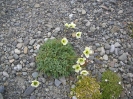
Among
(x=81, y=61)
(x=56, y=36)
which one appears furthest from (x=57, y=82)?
(x=56, y=36)

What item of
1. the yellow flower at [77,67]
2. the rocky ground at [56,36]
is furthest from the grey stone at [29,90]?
the yellow flower at [77,67]

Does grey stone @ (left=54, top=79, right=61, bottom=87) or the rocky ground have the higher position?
the rocky ground

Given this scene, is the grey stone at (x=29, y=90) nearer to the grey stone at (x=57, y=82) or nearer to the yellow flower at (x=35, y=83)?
the yellow flower at (x=35, y=83)

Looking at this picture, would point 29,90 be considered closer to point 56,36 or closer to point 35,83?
point 35,83

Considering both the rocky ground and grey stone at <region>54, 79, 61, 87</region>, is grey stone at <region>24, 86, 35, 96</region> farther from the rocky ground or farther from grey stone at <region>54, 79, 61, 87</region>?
grey stone at <region>54, 79, 61, 87</region>

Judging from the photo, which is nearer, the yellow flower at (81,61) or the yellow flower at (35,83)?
the yellow flower at (35,83)

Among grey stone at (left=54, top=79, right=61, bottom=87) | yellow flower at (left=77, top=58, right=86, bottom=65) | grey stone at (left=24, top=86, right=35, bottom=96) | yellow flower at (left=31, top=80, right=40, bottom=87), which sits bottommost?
grey stone at (left=24, top=86, right=35, bottom=96)

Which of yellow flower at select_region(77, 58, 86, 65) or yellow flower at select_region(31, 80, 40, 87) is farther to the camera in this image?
→ yellow flower at select_region(77, 58, 86, 65)

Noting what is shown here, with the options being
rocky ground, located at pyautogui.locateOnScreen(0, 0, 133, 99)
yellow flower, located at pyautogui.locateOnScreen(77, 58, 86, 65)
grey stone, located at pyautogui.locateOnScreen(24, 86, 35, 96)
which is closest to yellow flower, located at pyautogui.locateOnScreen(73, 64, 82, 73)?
yellow flower, located at pyautogui.locateOnScreen(77, 58, 86, 65)
